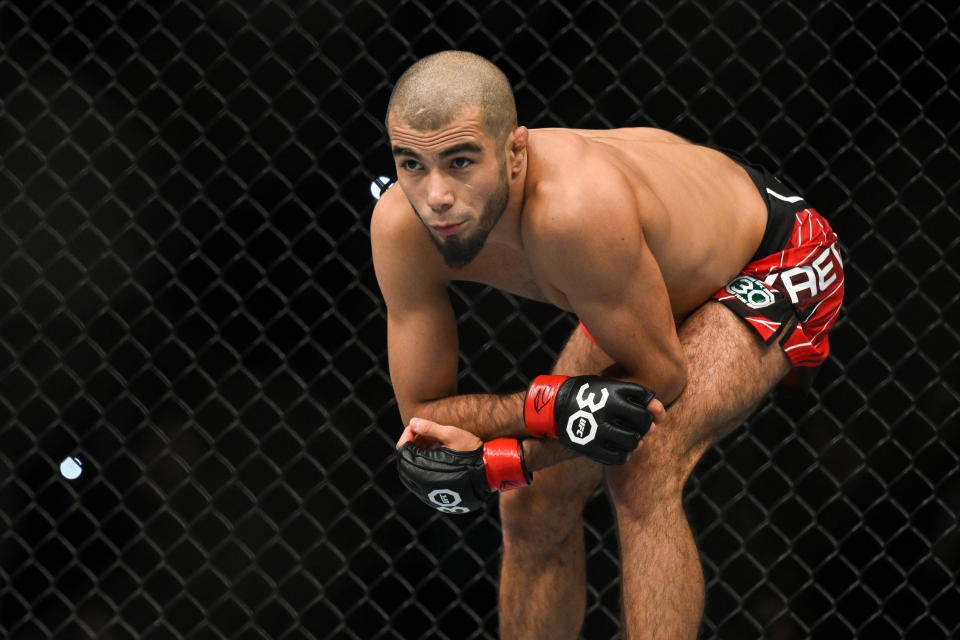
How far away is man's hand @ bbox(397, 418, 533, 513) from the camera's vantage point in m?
1.92

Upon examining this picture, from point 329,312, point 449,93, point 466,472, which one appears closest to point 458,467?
point 466,472

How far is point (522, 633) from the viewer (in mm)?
2230

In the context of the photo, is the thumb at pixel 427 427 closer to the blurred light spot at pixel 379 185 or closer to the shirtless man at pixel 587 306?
the shirtless man at pixel 587 306

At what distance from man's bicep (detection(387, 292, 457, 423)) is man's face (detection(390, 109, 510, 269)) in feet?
0.76

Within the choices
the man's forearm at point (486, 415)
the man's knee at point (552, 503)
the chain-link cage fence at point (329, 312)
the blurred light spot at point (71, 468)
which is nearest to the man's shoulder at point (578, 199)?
the man's forearm at point (486, 415)

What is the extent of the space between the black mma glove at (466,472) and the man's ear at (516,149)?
1.47 ft

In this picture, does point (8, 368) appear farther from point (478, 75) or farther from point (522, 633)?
point (478, 75)

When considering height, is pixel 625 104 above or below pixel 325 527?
above

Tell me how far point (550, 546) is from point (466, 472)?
35 centimetres

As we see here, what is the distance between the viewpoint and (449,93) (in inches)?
65.7

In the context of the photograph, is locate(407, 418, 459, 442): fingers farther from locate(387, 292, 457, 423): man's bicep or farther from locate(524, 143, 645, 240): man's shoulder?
locate(524, 143, 645, 240): man's shoulder

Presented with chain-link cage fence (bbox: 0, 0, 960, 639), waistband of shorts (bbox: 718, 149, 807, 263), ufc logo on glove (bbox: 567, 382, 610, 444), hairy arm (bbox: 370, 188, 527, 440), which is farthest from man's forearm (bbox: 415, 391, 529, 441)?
chain-link cage fence (bbox: 0, 0, 960, 639)

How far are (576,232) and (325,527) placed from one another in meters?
1.59

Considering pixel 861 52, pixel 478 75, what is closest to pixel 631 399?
pixel 478 75
